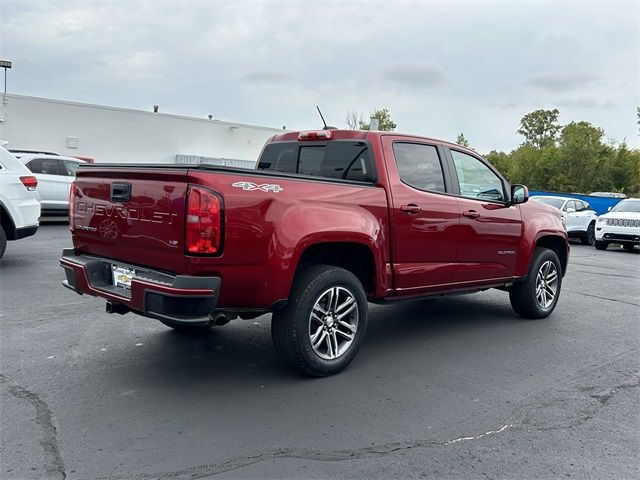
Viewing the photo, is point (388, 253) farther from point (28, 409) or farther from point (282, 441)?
point (28, 409)

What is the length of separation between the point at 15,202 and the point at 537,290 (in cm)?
742

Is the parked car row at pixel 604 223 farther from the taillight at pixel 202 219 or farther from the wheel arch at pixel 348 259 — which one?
the taillight at pixel 202 219

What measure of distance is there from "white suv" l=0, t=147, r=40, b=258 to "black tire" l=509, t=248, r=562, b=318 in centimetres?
706

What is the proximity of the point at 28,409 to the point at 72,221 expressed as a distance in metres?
1.66

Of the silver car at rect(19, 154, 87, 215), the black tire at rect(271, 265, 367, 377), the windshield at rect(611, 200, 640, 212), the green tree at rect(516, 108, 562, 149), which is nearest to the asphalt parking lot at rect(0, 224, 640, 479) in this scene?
the black tire at rect(271, 265, 367, 377)

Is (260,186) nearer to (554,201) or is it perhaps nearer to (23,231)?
(23,231)

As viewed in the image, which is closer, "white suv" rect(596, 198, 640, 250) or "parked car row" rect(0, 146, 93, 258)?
"parked car row" rect(0, 146, 93, 258)

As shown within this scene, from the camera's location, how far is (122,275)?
172 inches

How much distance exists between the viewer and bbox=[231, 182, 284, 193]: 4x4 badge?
3.99 meters

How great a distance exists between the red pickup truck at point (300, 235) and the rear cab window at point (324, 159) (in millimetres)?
11

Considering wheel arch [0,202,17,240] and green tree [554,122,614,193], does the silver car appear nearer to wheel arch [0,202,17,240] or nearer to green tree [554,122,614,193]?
wheel arch [0,202,17,240]

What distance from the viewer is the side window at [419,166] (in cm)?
539

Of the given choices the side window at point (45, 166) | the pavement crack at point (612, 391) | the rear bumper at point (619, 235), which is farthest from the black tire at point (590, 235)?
the side window at point (45, 166)

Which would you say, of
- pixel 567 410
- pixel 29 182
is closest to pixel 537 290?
pixel 567 410
